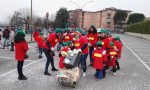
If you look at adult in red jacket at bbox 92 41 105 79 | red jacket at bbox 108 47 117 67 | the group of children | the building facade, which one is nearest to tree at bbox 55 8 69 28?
the building facade

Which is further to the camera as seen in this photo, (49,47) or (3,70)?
(3,70)

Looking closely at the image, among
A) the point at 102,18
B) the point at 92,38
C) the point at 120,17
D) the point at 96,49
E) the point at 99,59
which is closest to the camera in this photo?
the point at 99,59

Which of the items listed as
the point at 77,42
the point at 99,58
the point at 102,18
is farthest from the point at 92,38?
the point at 102,18

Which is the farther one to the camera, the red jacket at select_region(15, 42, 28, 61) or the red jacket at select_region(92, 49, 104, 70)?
the red jacket at select_region(92, 49, 104, 70)

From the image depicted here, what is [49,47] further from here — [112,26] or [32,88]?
[112,26]

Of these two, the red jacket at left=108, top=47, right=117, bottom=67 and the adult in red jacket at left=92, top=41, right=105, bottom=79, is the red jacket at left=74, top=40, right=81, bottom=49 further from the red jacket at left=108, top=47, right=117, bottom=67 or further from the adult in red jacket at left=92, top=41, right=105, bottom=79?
the red jacket at left=108, top=47, right=117, bottom=67

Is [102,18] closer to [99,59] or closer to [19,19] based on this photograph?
[19,19]

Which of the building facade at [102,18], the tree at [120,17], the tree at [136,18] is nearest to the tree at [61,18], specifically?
the building facade at [102,18]

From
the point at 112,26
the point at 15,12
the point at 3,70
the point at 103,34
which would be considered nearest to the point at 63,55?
the point at 103,34

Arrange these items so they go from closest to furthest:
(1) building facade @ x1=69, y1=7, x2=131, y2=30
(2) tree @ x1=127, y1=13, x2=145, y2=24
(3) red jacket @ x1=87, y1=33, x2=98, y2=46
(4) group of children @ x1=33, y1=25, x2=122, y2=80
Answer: (4) group of children @ x1=33, y1=25, x2=122, y2=80, (3) red jacket @ x1=87, y1=33, x2=98, y2=46, (2) tree @ x1=127, y1=13, x2=145, y2=24, (1) building facade @ x1=69, y1=7, x2=131, y2=30

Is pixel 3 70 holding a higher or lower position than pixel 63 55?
lower

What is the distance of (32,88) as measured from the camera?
7.35 meters

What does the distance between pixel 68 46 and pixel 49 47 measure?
3.29ft

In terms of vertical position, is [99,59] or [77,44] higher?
[77,44]
